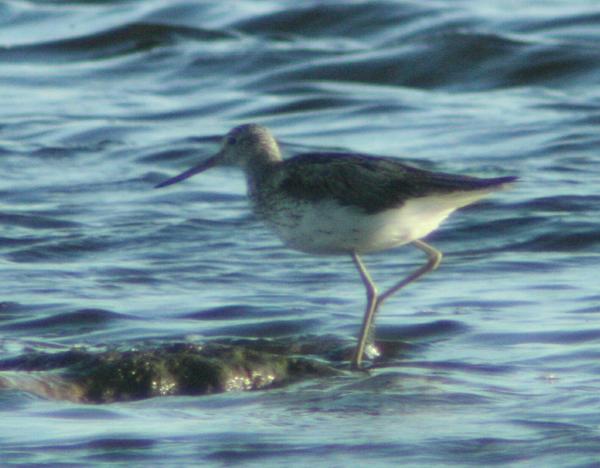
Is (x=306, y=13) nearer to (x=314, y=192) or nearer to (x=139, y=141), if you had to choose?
(x=139, y=141)

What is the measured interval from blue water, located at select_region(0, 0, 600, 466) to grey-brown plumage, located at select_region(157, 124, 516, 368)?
2.26ft

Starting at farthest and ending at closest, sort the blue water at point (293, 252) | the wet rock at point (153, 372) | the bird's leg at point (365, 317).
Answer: the bird's leg at point (365, 317) → the wet rock at point (153, 372) → the blue water at point (293, 252)

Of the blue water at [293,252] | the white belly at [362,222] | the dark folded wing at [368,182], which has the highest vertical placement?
the dark folded wing at [368,182]

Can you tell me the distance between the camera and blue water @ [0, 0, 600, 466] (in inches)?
260

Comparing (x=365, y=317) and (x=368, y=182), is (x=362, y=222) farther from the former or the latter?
(x=365, y=317)

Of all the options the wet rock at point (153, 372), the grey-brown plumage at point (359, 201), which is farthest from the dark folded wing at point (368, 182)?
the wet rock at point (153, 372)

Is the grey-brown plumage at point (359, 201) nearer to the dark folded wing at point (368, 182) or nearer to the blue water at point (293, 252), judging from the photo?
the dark folded wing at point (368, 182)

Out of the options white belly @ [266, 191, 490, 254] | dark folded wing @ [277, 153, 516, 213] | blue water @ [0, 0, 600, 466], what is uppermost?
dark folded wing @ [277, 153, 516, 213]

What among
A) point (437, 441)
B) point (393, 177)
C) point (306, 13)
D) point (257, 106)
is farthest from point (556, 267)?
point (306, 13)

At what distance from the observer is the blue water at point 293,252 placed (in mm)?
6609

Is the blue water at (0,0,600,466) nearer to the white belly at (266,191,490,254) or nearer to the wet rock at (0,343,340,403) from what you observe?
the wet rock at (0,343,340,403)

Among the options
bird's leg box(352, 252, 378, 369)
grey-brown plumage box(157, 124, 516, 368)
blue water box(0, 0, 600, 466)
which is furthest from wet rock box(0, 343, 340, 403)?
grey-brown plumage box(157, 124, 516, 368)

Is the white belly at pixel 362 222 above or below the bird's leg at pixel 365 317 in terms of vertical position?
above

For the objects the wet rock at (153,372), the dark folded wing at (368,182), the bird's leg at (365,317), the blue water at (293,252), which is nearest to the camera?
the blue water at (293,252)
